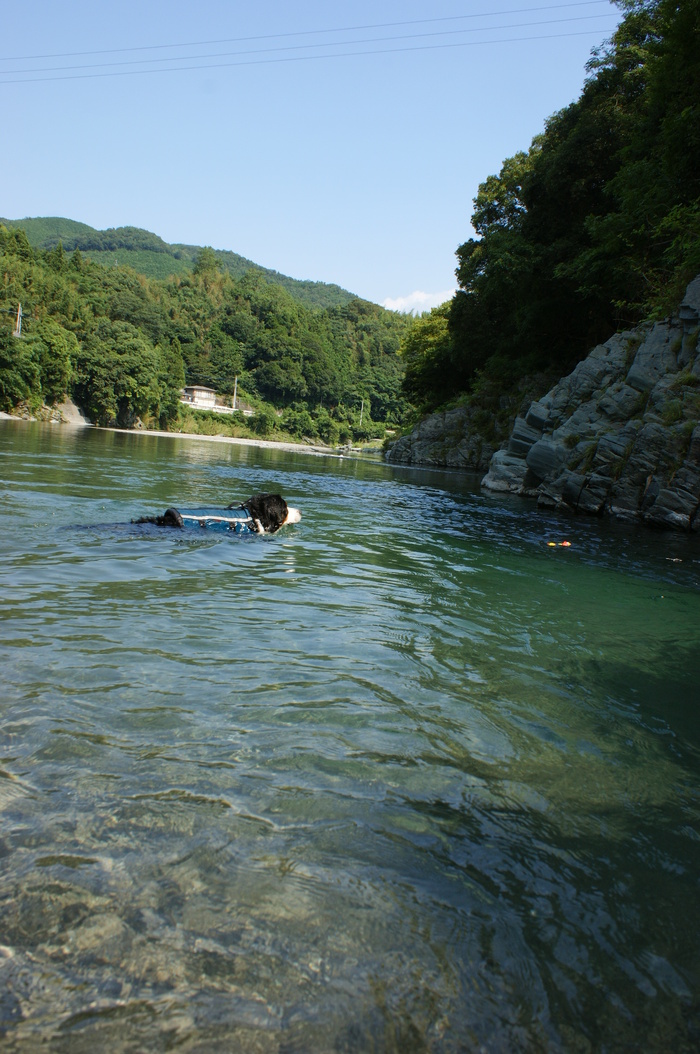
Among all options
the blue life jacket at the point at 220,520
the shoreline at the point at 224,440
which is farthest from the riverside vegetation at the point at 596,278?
the shoreline at the point at 224,440

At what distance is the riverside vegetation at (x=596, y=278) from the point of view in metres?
19.1

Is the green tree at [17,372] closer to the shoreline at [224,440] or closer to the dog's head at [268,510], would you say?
the shoreline at [224,440]

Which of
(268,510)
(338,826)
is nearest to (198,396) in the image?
(268,510)

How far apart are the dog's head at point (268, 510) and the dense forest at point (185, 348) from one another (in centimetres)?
5400

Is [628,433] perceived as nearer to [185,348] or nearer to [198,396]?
[198,396]

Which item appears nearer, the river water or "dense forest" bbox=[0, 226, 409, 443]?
the river water

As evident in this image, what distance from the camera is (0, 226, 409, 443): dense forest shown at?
2751 inches

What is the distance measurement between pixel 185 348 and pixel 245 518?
116007 millimetres

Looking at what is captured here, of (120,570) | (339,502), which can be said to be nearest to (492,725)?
(120,570)

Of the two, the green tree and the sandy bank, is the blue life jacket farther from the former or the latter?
the green tree

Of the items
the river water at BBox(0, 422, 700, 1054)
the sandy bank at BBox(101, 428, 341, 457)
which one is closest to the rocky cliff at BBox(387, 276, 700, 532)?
the river water at BBox(0, 422, 700, 1054)

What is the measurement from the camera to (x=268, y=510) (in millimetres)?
10781

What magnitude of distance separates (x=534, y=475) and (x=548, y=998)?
80.4 feet

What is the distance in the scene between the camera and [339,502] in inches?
707
